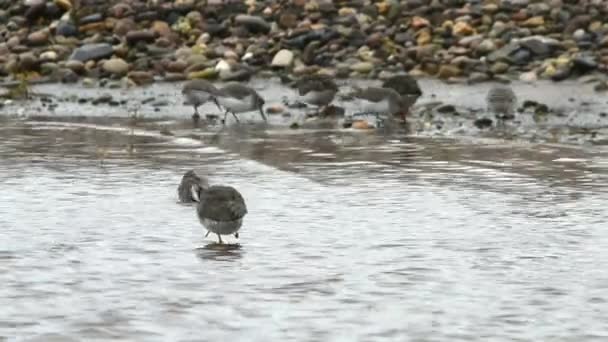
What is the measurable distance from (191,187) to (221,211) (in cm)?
231

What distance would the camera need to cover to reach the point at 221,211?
10781 mm

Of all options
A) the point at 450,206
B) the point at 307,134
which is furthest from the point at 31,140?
the point at 450,206

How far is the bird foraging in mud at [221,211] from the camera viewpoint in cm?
1079

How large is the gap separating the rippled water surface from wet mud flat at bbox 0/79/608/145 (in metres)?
2.63

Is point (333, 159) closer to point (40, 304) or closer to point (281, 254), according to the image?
point (281, 254)

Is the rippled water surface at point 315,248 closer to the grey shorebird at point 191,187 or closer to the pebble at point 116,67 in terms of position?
the grey shorebird at point 191,187

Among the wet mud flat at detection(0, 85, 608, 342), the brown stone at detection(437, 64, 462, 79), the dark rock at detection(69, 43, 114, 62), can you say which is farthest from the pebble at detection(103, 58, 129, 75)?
the wet mud flat at detection(0, 85, 608, 342)

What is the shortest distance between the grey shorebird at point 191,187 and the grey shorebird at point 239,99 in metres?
8.10

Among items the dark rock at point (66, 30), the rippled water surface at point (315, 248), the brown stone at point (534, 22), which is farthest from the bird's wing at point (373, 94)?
the dark rock at point (66, 30)

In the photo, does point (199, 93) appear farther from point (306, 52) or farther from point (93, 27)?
point (93, 27)

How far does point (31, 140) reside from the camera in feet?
63.0

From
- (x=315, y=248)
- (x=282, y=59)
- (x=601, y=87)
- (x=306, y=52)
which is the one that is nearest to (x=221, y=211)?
(x=315, y=248)

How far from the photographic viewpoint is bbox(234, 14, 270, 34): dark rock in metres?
27.5

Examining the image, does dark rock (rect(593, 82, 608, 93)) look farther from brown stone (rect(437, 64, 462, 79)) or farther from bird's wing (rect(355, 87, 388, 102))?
bird's wing (rect(355, 87, 388, 102))
